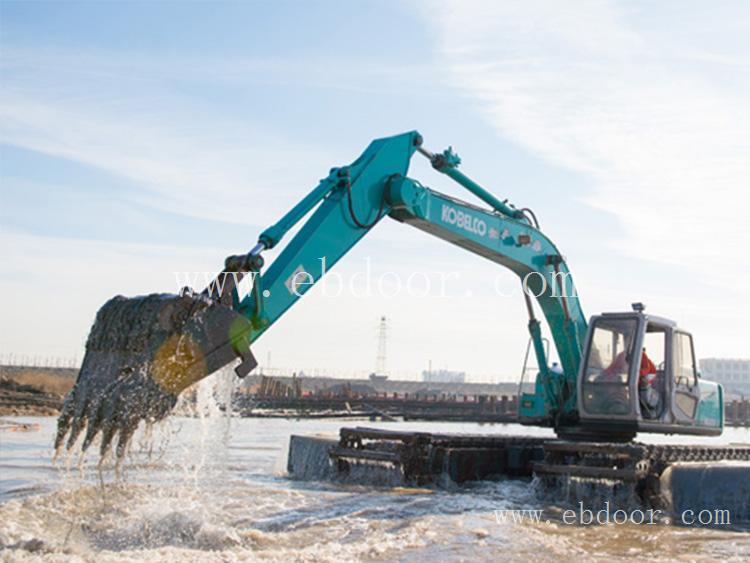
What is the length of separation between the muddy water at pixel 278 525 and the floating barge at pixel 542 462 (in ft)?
1.86

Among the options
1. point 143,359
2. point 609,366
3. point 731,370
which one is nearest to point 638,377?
point 609,366

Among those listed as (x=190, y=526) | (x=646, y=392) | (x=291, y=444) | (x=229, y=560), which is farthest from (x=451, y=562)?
(x=291, y=444)

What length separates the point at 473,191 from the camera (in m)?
13.0

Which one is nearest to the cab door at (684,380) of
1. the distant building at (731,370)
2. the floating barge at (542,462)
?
the floating barge at (542,462)

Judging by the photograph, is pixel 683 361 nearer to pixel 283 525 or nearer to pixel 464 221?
pixel 464 221

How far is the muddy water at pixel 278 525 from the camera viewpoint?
7.60 m

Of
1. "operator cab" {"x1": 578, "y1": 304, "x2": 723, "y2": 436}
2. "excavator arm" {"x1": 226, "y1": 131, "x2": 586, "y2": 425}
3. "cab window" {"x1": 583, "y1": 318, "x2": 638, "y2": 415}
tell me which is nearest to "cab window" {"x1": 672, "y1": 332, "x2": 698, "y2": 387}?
"operator cab" {"x1": 578, "y1": 304, "x2": 723, "y2": 436}

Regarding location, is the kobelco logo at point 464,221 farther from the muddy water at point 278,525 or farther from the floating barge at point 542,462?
the muddy water at point 278,525

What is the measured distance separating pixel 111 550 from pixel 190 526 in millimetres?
1012

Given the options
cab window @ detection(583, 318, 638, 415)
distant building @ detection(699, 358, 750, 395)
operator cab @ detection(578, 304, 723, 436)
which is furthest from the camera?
distant building @ detection(699, 358, 750, 395)

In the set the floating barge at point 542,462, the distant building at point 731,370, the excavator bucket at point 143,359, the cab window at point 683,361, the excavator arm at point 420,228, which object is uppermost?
the distant building at point 731,370

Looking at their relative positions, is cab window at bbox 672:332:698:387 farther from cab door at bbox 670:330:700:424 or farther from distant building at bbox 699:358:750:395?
distant building at bbox 699:358:750:395

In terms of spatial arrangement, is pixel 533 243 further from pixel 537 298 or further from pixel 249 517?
pixel 249 517

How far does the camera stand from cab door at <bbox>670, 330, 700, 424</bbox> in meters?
12.4
